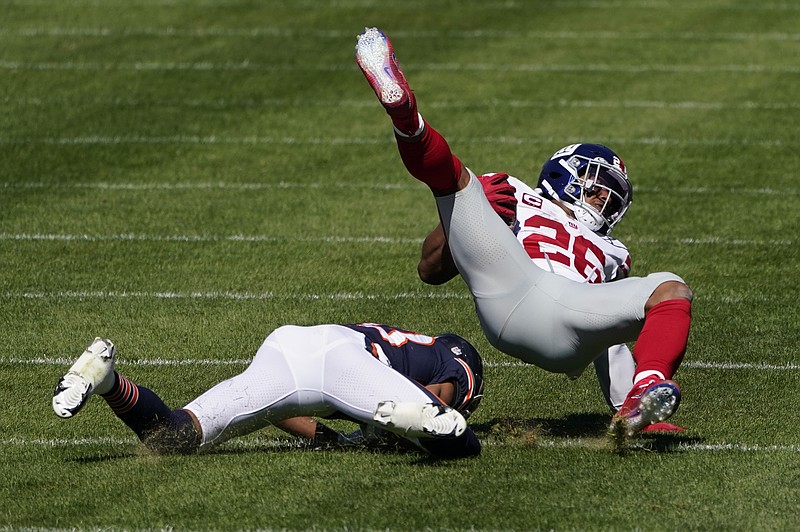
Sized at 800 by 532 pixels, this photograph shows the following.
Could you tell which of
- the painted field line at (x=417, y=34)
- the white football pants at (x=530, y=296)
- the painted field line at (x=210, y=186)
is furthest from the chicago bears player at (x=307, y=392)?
the painted field line at (x=417, y=34)

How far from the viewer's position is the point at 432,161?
16.8 feet

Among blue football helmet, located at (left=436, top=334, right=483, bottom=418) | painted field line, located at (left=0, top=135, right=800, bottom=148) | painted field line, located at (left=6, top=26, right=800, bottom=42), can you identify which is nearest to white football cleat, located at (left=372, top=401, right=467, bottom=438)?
blue football helmet, located at (left=436, top=334, right=483, bottom=418)

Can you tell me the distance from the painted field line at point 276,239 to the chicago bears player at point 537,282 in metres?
3.34

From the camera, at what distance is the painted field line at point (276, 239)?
8789mm

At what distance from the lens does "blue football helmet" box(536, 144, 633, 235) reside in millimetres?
5738

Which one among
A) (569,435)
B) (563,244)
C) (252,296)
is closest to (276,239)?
(252,296)

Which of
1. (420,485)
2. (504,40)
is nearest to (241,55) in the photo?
→ (504,40)

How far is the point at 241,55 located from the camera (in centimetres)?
1385

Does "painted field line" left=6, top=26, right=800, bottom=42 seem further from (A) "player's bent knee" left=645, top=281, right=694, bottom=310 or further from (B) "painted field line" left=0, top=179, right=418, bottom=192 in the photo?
(A) "player's bent knee" left=645, top=281, right=694, bottom=310

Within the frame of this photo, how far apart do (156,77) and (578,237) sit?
324 inches

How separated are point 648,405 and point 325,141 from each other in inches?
272

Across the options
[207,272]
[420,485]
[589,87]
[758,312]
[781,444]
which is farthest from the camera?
[589,87]

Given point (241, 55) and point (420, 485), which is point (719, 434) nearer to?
point (420, 485)

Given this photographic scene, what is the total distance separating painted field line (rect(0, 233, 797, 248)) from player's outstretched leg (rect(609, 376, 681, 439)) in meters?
4.13
